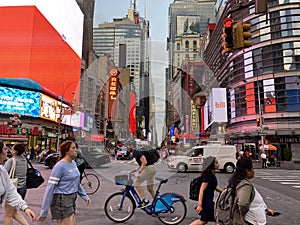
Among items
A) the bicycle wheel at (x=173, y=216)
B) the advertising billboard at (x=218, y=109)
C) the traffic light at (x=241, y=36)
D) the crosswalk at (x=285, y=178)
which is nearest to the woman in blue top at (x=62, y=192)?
the bicycle wheel at (x=173, y=216)

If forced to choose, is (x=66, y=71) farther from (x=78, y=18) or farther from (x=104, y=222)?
(x=104, y=222)

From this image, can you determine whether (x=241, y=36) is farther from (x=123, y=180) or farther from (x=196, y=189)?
(x=123, y=180)

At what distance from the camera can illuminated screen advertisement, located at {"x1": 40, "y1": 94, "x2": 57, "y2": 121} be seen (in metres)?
37.2

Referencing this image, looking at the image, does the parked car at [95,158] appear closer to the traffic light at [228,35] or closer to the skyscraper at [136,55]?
the skyscraper at [136,55]

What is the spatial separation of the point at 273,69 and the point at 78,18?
38352 millimetres

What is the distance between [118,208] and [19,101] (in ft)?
109

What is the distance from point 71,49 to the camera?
161ft

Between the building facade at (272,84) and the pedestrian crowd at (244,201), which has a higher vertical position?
the building facade at (272,84)

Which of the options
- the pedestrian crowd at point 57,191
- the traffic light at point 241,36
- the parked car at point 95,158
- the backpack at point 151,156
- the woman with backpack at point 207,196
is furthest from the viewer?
the traffic light at point 241,36

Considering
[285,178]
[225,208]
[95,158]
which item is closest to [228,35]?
[95,158]

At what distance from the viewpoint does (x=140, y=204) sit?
5879 mm

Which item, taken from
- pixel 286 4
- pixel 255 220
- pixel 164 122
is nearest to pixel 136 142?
pixel 164 122

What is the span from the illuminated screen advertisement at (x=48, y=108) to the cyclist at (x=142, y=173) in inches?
1337

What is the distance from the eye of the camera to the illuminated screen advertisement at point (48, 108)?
3716 centimetres
